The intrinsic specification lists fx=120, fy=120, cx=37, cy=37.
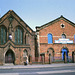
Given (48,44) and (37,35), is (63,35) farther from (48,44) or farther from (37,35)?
(37,35)

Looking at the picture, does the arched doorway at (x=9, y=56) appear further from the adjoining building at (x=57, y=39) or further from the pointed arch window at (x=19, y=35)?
the adjoining building at (x=57, y=39)

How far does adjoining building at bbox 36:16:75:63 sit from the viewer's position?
31.0 meters

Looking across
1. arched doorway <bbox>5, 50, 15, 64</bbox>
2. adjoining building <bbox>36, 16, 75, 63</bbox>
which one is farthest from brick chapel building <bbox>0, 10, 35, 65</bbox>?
adjoining building <bbox>36, 16, 75, 63</bbox>

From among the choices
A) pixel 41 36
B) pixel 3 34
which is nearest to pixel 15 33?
pixel 3 34

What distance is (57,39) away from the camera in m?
31.9

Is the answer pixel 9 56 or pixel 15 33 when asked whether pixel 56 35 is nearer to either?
pixel 15 33

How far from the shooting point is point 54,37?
31922mm

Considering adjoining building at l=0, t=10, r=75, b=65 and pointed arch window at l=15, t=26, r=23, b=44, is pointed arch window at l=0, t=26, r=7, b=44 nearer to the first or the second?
adjoining building at l=0, t=10, r=75, b=65

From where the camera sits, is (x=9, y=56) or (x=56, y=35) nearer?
(x=9, y=56)

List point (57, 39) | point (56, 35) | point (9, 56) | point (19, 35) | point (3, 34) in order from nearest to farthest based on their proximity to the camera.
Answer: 1. point (9, 56)
2. point (3, 34)
3. point (19, 35)
4. point (57, 39)
5. point (56, 35)

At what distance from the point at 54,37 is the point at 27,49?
335 inches

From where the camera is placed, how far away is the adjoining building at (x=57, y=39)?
3098 cm

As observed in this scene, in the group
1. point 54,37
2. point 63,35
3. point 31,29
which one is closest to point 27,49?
point 31,29

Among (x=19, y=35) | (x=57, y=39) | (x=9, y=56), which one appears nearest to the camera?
(x=9, y=56)
